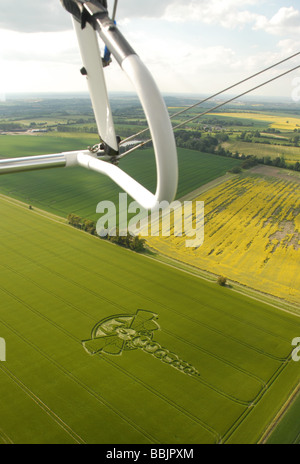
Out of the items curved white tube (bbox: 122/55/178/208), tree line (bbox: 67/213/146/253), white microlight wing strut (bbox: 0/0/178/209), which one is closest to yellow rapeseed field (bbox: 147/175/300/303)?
tree line (bbox: 67/213/146/253)

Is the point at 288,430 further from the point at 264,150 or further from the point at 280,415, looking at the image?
the point at 264,150

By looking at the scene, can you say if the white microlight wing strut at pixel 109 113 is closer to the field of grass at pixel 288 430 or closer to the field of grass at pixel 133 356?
the field of grass at pixel 133 356

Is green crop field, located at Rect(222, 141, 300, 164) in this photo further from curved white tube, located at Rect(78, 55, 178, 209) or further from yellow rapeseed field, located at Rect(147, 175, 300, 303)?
curved white tube, located at Rect(78, 55, 178, 209)

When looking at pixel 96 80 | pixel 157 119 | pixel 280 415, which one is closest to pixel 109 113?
pixel 96 80

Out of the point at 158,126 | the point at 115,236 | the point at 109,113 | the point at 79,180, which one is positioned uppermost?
the point at 79,180

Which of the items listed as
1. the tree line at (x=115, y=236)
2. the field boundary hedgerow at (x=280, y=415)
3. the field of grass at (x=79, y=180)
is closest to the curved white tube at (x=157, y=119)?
the field boundary hedgerow at (x=280, y=415)

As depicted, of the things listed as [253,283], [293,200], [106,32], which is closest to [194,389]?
[253,283]
